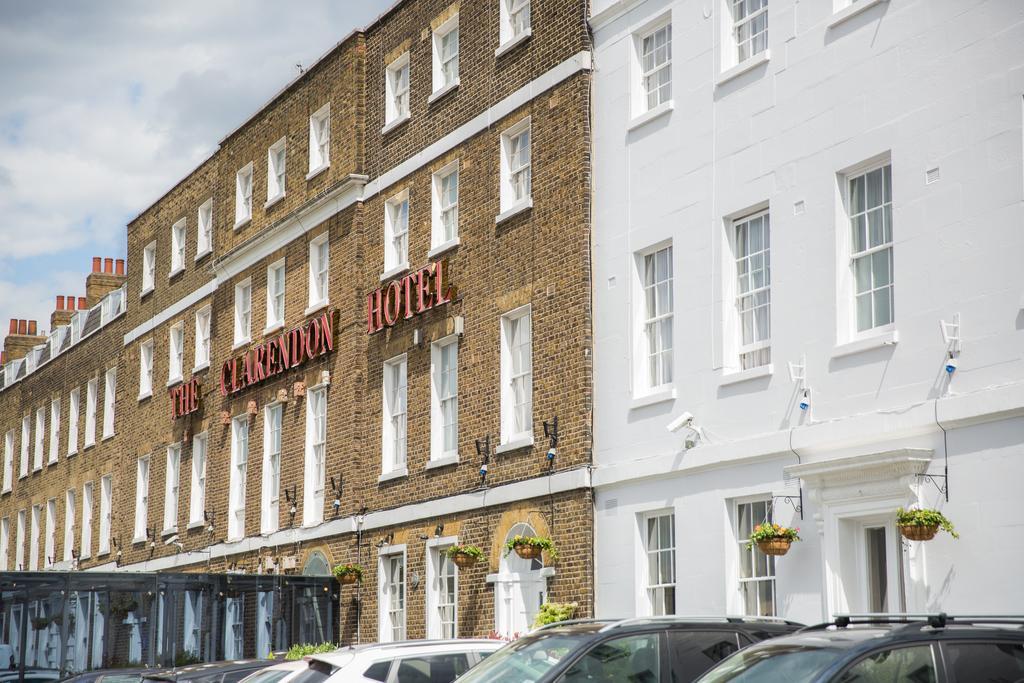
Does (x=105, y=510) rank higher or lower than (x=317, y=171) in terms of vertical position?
lower

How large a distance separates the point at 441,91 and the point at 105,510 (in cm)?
2146

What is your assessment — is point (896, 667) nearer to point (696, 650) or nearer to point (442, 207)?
point (696, 650)

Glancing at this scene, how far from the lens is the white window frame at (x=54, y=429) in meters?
49.3

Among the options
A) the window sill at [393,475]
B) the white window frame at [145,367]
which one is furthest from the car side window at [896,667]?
the white window frame at [145,367]

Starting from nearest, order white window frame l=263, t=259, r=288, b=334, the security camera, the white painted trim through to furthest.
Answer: the security camera → the white painted trim → white window frame l=263, t=259, r=288, b=334

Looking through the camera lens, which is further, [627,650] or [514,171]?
[514,171]

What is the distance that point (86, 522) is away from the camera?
148 feet

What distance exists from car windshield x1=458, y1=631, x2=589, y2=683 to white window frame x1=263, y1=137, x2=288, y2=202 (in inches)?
865

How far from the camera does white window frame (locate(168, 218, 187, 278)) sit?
40094 millimetres

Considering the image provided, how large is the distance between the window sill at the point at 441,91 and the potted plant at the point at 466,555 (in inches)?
317

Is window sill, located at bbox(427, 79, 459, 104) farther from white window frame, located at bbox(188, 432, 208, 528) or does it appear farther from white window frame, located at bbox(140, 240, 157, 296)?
white window frame, located at bbox(140, 240, 157, 296)

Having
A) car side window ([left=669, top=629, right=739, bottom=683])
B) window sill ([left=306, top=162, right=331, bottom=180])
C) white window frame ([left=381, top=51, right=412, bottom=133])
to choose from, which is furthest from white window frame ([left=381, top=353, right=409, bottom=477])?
car side window ([left=669, top=629, right=739, bottom=683])

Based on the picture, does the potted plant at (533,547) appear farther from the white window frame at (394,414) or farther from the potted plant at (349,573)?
the potted plant at (349,573)

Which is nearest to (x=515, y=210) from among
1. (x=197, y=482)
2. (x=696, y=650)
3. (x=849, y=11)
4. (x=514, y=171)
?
(x=514, y=171)
